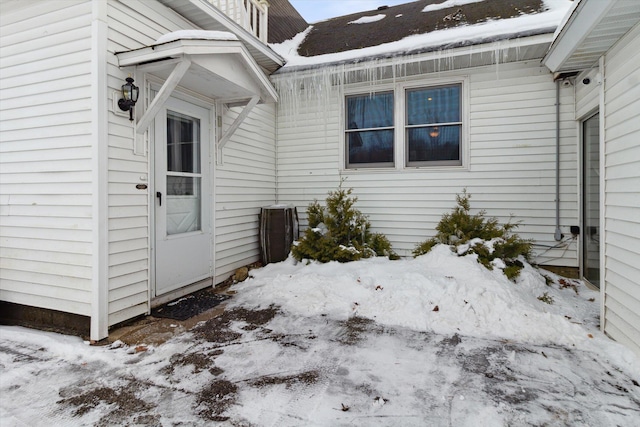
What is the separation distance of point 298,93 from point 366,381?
184 inches

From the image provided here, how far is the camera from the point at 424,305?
332 centimetres

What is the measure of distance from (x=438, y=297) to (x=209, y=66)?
312 cm

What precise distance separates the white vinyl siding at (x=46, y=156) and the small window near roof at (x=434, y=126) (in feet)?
13.1

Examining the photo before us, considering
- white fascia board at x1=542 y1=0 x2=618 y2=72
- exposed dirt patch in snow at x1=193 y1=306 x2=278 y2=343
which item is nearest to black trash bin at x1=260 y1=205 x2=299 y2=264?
exposed dirt patch in snow at x1=193 y1=306 x2=278 y2=343

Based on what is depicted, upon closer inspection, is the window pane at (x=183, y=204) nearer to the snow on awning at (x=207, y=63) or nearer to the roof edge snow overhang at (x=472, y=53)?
the snow on awning at (x=207, y=63)

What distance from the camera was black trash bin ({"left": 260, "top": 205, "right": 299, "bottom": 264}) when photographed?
5121 millimetres

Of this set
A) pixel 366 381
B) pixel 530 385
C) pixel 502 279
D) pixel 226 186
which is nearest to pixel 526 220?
pixel 502 279

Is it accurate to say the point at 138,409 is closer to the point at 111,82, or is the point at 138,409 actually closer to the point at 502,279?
the point at 111,82

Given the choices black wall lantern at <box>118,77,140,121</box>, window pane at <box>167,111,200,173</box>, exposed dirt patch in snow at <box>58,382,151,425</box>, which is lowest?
exposed dirt patch in snow at <box>58,382,151,425</box>

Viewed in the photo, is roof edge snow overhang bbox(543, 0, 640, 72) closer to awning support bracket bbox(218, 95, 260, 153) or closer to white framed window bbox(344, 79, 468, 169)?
white framed window bbox(344, 79, 468, 169)

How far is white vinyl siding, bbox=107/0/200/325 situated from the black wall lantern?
0.07 meters

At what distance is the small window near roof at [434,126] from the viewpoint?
16.2ft

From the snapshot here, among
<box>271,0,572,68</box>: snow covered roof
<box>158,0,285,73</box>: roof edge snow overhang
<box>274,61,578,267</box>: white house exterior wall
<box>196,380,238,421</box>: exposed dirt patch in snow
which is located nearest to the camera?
<box>196,380,238,421</box>: exposed dirt patch in snow

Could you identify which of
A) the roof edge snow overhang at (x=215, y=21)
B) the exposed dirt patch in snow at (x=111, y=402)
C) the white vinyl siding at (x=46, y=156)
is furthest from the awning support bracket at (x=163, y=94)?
the exposed dirt patch in snow at (x=111, y=402)
